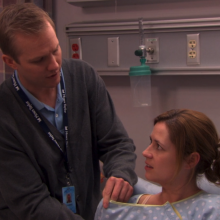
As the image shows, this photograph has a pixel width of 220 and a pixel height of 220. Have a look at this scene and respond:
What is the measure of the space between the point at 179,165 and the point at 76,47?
1322 mm

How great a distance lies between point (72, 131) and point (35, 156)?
19 cm

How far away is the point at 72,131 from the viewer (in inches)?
54.4

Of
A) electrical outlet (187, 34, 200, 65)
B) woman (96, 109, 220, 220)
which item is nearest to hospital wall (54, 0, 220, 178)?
electrical outlet (187, 34, 200, 65)

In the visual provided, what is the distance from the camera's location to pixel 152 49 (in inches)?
79.3

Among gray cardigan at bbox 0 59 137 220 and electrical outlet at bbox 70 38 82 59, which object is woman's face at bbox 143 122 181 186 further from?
electrical outlet at bbox 70 38 82 59

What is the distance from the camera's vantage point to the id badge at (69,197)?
1.36 metres

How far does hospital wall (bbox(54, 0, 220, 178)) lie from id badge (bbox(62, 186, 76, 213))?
946 mm

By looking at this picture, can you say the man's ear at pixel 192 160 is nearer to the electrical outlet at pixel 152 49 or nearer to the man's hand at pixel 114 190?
the man's hand at pixel 114 190

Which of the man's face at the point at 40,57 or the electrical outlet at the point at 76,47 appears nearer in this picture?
the man's face at the point at 40,57

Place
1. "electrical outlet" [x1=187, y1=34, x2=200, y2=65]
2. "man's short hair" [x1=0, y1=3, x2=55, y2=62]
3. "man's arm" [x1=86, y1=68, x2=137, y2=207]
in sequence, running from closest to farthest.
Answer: "man's short hair" [x1=0, y1=3, x2=55, y2=62] → "man's arm" [x1=86, y1=68, x2=137, y2=207] → "electrical outlet" [x1=187, y1=34, x2=200, y2=65]

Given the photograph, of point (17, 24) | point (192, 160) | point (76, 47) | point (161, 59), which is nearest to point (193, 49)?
point (161, 59)

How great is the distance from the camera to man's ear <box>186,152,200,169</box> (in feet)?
3.87

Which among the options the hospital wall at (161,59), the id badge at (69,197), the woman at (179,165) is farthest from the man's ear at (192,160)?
the hospital wall at (161,59)

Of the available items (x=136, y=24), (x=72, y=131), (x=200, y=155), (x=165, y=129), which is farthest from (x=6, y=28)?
(x=136, y=24)
